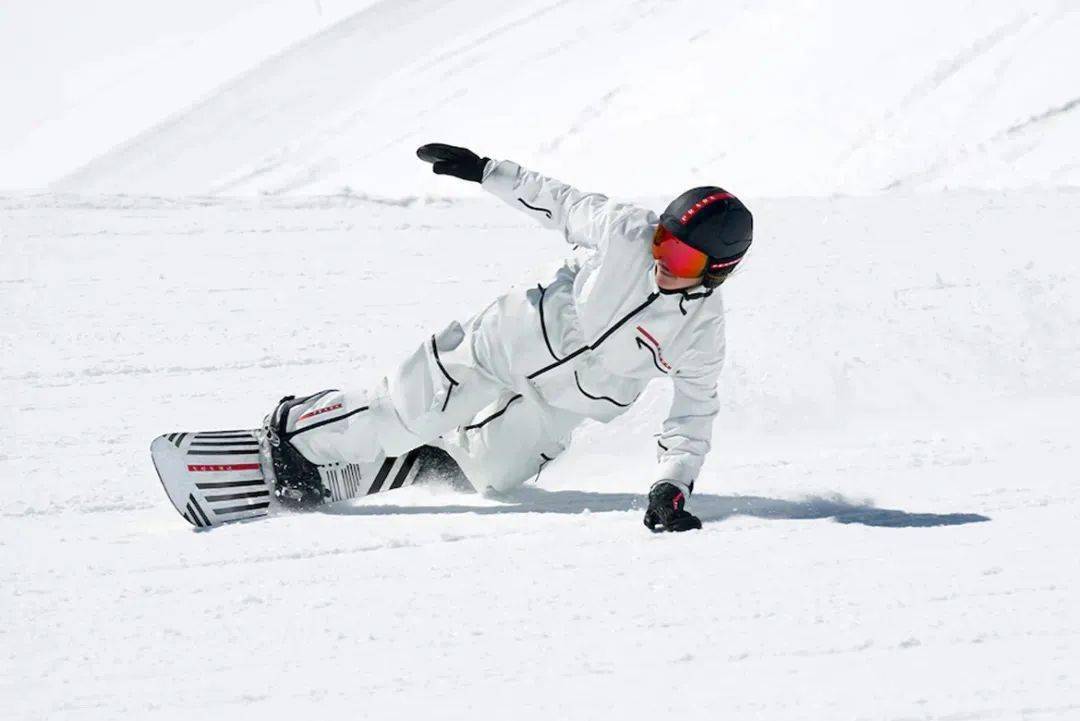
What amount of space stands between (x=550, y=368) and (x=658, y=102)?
761cm

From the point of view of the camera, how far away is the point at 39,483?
4020 mm

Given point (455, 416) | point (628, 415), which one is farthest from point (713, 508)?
point (628, 415)

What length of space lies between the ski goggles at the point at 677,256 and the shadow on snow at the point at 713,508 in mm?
700

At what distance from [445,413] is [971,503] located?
4.92 ft

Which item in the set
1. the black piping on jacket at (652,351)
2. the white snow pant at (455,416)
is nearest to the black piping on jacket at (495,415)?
the white snow pant at (455,416)

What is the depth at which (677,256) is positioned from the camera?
3.37 meters

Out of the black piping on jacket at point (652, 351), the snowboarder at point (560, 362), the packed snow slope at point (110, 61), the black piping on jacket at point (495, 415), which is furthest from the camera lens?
the packed snow slope at point (110, 61)

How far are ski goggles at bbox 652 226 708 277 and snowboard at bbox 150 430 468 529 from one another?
1005 mm

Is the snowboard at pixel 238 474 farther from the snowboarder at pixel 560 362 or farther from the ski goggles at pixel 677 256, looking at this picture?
the ski goggles at pixel 677 256

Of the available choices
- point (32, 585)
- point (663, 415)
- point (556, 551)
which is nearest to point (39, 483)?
point (32, 585)

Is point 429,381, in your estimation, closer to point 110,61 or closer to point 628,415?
point 628,415

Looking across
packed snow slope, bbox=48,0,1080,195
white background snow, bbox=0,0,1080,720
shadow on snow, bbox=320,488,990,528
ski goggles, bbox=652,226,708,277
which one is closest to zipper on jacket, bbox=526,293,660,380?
ski goggles, bbox=652,226,708,277

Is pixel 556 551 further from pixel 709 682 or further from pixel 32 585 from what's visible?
pixel 32 585

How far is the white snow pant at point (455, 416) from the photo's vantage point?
3715mm
